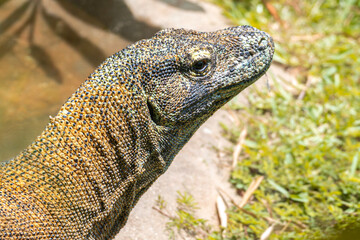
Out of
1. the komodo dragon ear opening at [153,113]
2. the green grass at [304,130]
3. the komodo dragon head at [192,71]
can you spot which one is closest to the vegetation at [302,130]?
the green grass at [304,130]

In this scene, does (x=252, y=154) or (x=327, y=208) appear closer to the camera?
(x=327, y=208)

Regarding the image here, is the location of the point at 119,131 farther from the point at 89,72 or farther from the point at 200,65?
the point at 89,72

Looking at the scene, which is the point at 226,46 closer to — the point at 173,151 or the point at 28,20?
the point at 173,151

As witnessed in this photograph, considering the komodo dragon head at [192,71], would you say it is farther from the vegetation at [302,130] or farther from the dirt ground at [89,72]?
the vegetation at [302,130]

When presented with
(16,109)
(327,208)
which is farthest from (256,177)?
(16,109)

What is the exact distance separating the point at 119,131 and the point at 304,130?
10.5 feet

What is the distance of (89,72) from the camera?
5059 mm

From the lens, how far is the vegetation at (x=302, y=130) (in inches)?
163

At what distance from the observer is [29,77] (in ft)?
16.3

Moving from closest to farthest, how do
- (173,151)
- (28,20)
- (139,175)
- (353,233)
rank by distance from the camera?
1. (353,233)
2. (139,175)
3. (173,151)
4. (28,20)

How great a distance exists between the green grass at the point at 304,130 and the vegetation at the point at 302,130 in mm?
10

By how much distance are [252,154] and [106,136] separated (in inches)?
96.9

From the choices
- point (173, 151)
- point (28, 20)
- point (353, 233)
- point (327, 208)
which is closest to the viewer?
point (353, 233)

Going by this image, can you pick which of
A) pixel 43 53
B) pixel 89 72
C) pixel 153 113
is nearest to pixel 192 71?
pixel 153 113
